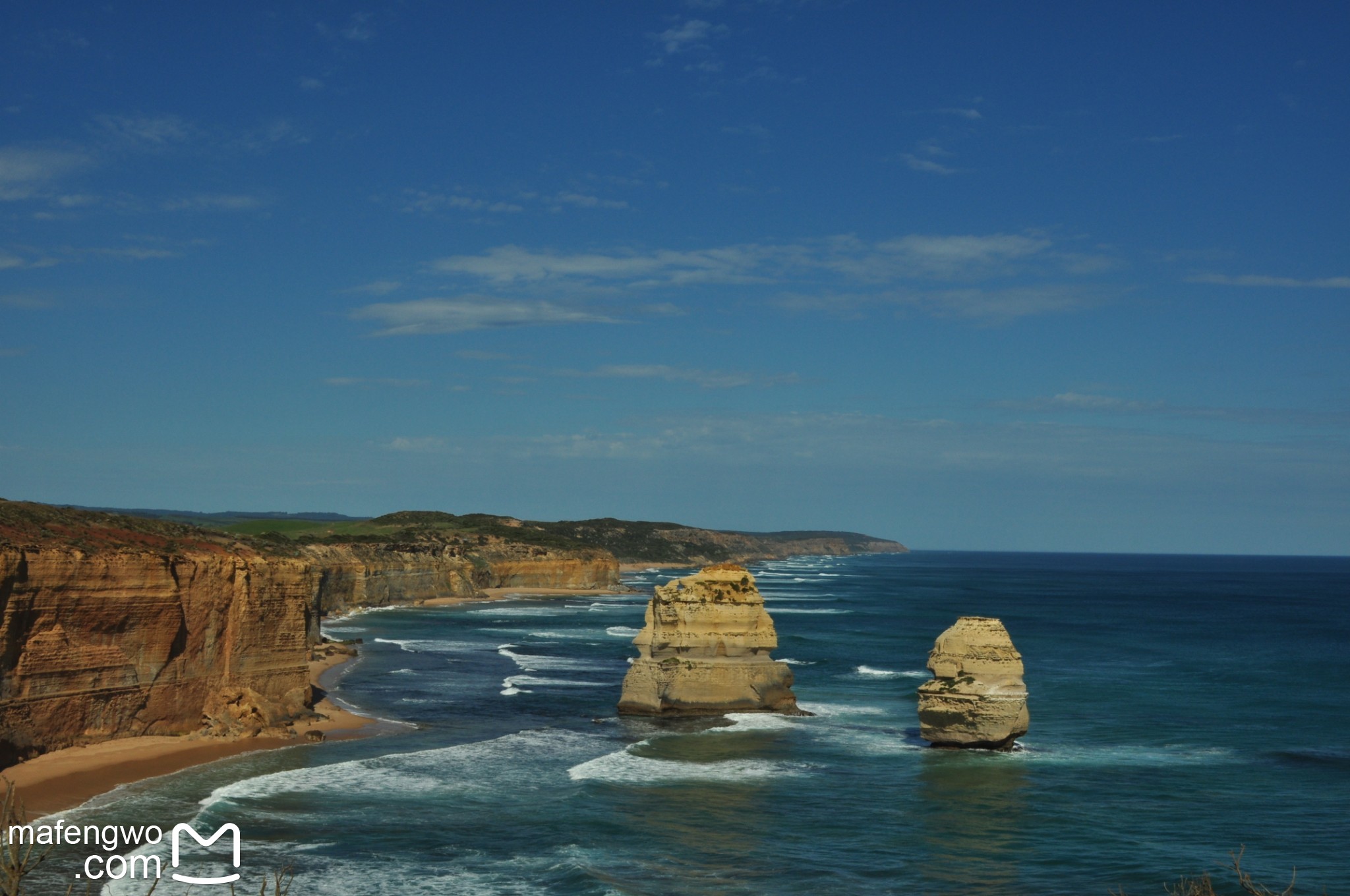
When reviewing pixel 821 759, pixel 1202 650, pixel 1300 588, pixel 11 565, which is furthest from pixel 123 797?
pixel 1300 588

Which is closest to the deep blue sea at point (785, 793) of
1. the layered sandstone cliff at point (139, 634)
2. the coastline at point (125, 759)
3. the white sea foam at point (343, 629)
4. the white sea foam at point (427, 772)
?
the white sea foam at point (427, 772)

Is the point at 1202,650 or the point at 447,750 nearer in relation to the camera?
the point at 447,750

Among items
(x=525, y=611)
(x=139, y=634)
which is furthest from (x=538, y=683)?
(x=525, y=611)

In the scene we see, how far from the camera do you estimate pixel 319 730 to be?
120 ft

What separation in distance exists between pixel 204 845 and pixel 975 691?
68.2 feet

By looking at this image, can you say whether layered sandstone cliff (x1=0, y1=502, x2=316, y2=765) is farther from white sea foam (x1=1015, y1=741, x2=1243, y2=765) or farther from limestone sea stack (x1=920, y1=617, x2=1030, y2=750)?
white sea foam (x1=1015, y1=741, x2=1243, y2=765)

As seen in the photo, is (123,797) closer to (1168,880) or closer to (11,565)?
(11,565)

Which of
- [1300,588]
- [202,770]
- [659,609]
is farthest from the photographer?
[1300,588]

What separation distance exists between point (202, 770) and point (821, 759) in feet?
54.2

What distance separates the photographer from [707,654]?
137 feet

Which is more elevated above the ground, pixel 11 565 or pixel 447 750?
pixel 11 565

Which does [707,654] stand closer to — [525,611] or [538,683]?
[538,683]

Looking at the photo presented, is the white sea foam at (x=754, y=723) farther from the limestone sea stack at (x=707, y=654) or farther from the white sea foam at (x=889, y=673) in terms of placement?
the white sea foam at (x=889, y=673)

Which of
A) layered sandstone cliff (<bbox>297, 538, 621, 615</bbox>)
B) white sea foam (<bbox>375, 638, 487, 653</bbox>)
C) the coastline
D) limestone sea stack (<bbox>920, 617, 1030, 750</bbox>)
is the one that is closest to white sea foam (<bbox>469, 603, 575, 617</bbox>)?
layered sandstone cliff (<bbox>297, 538, 621, 615</bbox>)
